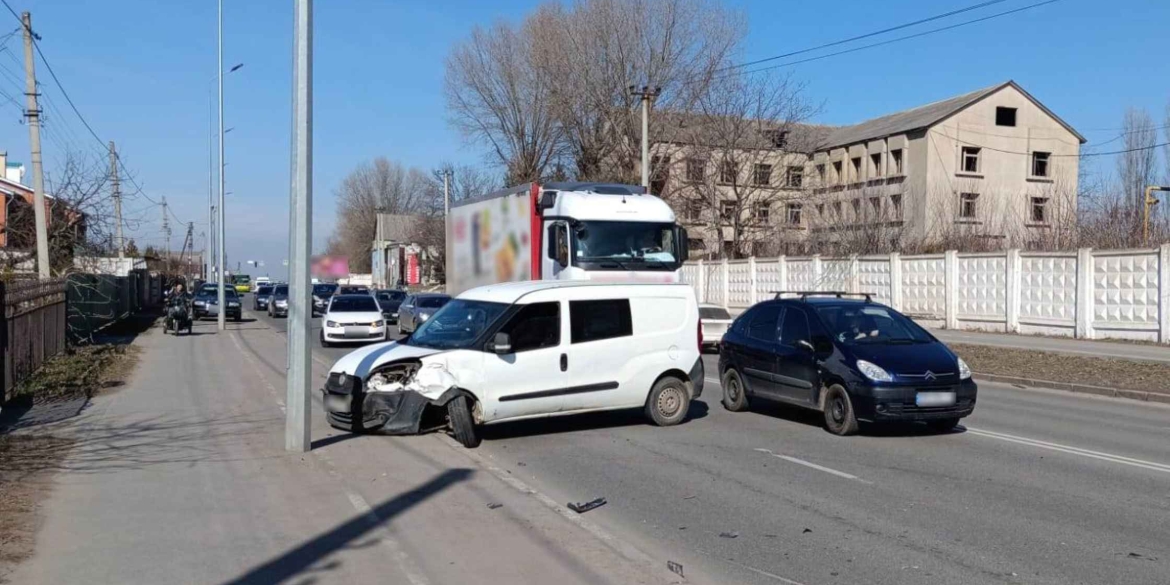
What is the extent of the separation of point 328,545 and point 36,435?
6.17 m

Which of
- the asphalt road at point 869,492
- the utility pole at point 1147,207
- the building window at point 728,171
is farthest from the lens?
the building window at point 728,171

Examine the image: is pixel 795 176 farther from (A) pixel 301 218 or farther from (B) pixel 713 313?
(A) pixel 301 218

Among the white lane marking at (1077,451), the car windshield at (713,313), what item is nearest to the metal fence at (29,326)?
the white lane marking at (1077,451)

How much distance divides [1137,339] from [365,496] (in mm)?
21551

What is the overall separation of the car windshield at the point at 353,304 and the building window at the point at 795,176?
2814 cm

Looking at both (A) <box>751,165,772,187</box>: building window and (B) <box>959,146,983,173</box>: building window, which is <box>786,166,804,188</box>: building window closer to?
(A) <box>751,165,772,187</box>: building window

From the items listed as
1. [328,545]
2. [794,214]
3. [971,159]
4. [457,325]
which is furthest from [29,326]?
[971,159]

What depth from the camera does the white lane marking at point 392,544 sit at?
5973 millimetres

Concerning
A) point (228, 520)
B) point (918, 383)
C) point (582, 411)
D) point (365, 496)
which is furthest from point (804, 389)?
point (228, 520)

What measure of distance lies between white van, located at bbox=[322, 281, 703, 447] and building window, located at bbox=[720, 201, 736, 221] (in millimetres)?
37644

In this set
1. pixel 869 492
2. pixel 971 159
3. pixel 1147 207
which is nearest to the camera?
pixel 869 492

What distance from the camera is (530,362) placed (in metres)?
11.0

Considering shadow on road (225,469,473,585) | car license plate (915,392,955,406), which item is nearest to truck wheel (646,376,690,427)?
car license plate (915,392,955,406)

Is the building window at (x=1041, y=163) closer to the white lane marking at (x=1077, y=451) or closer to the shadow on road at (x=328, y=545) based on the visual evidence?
the white lane marking at (x=1077, y=451)
